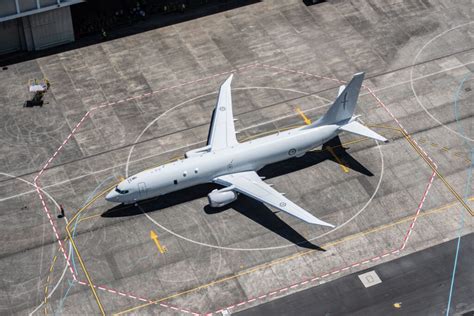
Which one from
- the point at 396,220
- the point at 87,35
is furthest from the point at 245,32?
the point at 396,220

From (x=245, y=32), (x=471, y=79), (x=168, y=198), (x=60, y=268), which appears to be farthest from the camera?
(x=245, y=32)

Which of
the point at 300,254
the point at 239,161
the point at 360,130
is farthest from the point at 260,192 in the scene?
the point at 360,130

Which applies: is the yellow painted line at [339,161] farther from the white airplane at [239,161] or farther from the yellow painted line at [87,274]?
the yellow painted line at [87,274]

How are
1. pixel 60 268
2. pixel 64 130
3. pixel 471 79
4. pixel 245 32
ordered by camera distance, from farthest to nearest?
1. pixel 245 32
2. pixel 471 79
3. pixel 64 130
4. pixel 60 268

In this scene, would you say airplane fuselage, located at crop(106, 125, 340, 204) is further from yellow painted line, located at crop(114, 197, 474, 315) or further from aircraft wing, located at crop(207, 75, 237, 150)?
yellow painted line, located at crop(114, 197, 474, 315)

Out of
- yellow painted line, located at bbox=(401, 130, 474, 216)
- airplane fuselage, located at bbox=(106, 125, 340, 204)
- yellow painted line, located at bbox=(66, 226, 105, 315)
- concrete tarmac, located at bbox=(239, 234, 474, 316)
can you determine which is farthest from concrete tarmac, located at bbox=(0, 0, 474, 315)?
airplane fuselage, located at bbox=(106, 125, 340, 204)

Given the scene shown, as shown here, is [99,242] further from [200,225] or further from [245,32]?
[245,32]
